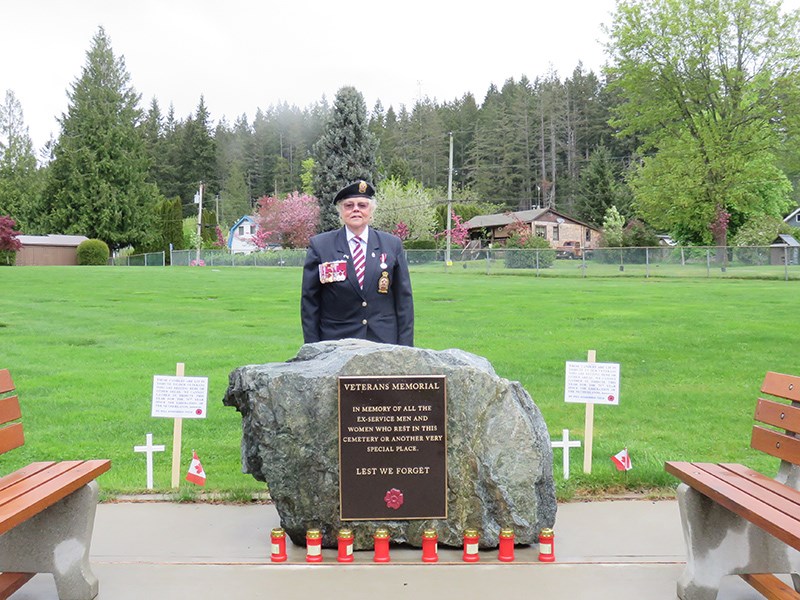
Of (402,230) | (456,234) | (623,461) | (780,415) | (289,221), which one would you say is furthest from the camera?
(289,221)

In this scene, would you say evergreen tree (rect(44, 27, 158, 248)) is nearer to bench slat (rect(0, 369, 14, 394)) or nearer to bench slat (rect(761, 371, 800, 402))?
bench slat (rect(0, 369, 14, 394))

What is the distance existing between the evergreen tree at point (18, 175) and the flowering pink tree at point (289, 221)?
1680 cm

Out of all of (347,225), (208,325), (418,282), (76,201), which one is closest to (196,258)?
(76,201)

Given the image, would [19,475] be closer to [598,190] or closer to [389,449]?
[389,449]

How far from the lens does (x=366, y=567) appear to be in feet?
14.1

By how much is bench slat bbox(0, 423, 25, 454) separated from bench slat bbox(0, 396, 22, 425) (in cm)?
5

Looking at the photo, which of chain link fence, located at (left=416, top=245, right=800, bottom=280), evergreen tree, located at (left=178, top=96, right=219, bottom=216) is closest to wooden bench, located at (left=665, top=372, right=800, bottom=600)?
chain link fence, located at (left=416, top=245, right=800, bottom=280)

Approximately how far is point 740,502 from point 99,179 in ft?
207

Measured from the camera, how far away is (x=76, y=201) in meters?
61.3

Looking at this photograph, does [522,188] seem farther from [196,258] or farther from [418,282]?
[418,282]

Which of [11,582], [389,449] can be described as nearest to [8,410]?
[11,582]

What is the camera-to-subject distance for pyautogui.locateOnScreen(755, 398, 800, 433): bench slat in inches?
159

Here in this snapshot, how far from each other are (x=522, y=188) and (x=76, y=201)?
1847 inches

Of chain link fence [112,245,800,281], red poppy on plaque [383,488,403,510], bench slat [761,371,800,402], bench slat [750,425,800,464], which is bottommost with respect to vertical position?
red poppy on plaque [383,488,403,510]
